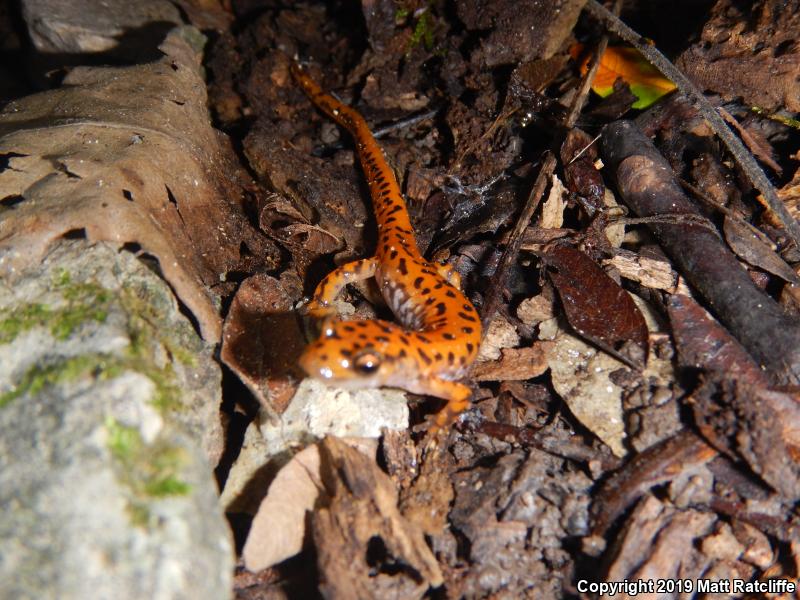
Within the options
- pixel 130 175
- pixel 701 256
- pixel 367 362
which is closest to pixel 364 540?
pixel 367 362

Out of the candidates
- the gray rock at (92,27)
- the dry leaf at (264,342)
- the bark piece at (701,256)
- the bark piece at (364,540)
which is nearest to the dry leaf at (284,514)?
the bark piece at (364,540)

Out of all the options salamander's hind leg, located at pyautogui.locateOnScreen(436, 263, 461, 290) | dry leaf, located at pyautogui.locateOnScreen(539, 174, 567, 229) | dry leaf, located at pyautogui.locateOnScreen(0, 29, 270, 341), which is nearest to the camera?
dry leaf, located at pyautogui.locateOnScreen(0, 29, 270, 341)

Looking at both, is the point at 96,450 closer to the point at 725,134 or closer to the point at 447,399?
the point at 447,399

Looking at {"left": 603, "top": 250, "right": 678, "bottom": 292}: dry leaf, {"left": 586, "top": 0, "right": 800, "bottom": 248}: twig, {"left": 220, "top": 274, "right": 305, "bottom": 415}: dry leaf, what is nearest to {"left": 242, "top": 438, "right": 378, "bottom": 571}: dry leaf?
{"left": 220, "top": 274, "right": 305, "bottom": 415}: dry leaf

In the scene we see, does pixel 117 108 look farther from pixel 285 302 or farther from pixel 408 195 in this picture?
pixel 408 195

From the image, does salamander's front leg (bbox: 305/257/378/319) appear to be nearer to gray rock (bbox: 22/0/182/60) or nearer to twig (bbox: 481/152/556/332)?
twig (bbox: 481/152/556/332)

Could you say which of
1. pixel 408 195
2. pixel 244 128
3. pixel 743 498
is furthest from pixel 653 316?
pixel 244 128
